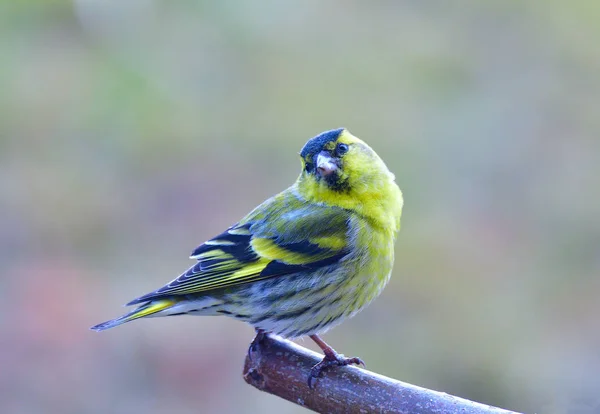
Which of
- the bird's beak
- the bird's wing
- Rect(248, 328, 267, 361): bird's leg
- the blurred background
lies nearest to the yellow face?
the bird's beak

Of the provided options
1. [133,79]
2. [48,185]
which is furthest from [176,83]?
[48,185]

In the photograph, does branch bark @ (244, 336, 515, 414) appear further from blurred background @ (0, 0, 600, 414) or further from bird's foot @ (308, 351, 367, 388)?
blurred background @ (0, 0, 600, 414)

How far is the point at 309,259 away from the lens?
11.9 feet

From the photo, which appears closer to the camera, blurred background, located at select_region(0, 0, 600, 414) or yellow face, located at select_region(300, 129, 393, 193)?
yellow face, located at select_region(300, 129, 393, 193)

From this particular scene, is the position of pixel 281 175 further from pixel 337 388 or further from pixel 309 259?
pixel 337 388

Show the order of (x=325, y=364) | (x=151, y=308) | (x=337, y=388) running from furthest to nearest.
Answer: (x=151, y=308), (x=325, y=364), (x=337, y=388)

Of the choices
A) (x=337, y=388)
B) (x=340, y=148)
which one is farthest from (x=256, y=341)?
(x=340, y=148)

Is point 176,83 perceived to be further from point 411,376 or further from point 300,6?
point 411,376

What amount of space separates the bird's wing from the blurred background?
1575mm

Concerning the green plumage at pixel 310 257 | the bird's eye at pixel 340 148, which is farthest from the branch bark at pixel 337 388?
the bird's eye at pixel 340 148

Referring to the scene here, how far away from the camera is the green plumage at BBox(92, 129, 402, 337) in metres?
3.56

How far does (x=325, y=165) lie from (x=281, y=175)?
16.2 ft

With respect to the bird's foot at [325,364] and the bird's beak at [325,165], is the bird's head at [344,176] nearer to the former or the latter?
the bird's beak at [325,165]

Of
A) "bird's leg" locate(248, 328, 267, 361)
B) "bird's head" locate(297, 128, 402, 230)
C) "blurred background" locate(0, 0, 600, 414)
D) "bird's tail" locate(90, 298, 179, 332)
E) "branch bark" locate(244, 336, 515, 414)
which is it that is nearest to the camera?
"branch bark" locate(244, 336, 515, 414)
